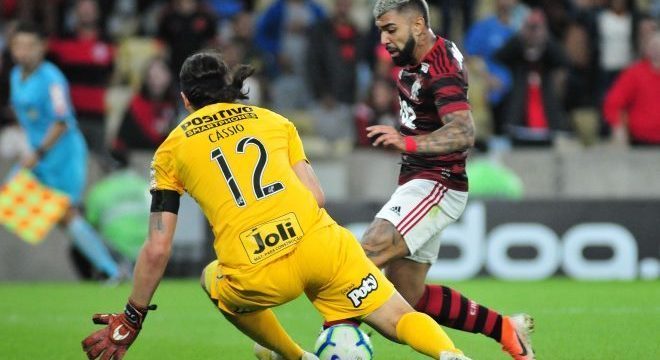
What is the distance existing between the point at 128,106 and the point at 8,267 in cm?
217

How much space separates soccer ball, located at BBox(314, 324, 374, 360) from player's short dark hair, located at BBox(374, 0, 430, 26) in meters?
1.80

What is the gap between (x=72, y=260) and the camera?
1383 cm

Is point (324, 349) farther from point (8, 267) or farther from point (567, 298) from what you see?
point (8, 267)

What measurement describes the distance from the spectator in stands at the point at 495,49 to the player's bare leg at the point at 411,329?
923 centimetres

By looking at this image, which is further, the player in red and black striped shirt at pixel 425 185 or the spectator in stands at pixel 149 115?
the spectator in stands at pixel 149 115

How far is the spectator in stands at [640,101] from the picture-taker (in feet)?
47.5

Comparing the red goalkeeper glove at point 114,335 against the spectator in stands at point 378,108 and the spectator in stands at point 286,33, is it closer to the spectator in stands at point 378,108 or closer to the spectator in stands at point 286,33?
the spectator in stands at point 378,108

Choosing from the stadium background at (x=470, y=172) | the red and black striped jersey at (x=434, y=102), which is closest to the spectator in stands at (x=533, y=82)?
the stadium background at (x=470, y=172)

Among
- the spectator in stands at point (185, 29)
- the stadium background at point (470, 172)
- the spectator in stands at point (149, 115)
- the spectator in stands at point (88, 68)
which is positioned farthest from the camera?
the spectator in stands at point (185, 29)

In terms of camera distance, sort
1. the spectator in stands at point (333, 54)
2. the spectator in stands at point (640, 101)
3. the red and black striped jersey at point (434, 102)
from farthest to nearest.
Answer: the spectator in stands at point (333, 54) < the spectator in stands at point (640, 101) < the red and black striped jersey at point (434, 102)

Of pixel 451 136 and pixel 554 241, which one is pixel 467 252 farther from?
pixel 451 136

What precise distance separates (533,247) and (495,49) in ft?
9.69

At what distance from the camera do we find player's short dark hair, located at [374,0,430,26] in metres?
7.01

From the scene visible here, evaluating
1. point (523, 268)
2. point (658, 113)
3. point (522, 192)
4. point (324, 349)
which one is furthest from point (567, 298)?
point (324, 349)
